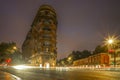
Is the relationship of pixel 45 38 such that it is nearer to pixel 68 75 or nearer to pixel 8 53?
pixel 8 53

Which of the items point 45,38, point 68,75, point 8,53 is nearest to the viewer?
point 68,75

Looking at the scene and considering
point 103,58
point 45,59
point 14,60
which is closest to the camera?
point 103,58

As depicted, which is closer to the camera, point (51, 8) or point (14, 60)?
point (14, 60)

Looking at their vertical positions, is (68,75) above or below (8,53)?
below

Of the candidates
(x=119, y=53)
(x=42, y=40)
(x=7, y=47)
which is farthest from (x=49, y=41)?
(x=119, y=53)

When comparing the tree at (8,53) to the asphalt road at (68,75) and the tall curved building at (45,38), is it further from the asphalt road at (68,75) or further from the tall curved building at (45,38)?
the asphalt road at (68,75)

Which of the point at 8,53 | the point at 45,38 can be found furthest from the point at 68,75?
the point at 45,38

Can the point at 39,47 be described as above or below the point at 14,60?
above

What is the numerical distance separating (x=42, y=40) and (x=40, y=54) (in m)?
7.41

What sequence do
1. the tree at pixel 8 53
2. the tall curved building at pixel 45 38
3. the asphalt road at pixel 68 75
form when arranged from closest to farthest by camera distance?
the asphalt road at pixel 68 75 → the tree at pixel 8 53 → the tall curved building at pixel 45 38

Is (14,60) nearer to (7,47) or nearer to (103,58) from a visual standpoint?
(7,47)

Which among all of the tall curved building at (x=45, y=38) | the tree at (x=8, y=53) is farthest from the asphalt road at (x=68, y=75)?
the tall curved building at (x=45, y=38)

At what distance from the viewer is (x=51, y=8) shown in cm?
11531

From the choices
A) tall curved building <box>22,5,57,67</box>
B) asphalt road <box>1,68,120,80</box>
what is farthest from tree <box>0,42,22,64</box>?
asphalt road <box>1,68,120,80</box>
